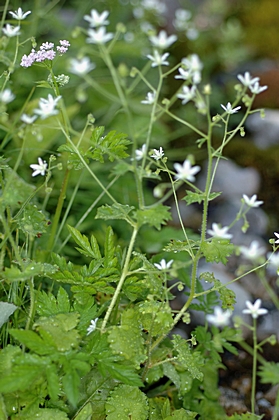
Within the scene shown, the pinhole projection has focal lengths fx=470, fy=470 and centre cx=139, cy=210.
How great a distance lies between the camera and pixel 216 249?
1.02 meters

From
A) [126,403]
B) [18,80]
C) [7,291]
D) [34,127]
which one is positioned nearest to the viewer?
[34,127]

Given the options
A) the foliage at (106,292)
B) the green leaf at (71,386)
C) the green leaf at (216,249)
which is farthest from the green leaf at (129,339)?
the green leaf at (216,249)

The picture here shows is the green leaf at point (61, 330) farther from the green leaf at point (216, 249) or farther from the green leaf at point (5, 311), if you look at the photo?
the green leaf at point (216, 249)

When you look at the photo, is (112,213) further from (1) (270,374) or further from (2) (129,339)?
(1) (270,374)

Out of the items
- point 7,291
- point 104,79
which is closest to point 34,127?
point 7,291

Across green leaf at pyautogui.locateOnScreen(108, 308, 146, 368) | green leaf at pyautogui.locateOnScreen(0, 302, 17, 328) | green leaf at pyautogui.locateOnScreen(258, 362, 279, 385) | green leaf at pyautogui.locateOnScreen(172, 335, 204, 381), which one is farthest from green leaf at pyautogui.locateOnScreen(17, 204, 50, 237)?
green leaf at pyautogui.locateOnScreen(258, 362, 279, 385)

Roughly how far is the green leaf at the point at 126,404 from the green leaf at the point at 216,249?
34 centimetres

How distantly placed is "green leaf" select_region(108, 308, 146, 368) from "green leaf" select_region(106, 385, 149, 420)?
0.34ft

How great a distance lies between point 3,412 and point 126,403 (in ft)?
0.85

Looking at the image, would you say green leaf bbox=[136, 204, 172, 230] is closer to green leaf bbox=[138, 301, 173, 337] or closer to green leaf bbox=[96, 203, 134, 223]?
green leaf bbox=[96, 203, 134, 223]

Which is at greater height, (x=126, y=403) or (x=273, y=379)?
(x=273, y=379)

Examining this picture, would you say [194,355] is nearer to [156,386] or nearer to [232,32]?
[156,386]

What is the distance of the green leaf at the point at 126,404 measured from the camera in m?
1.01

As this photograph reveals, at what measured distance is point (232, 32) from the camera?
3.03m
